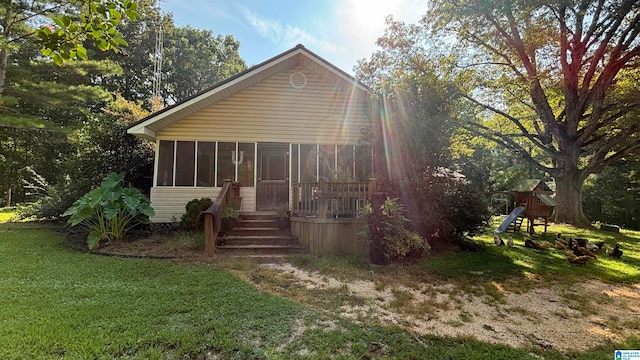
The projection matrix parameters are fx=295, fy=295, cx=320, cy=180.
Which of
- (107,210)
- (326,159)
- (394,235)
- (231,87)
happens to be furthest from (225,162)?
(394,235)

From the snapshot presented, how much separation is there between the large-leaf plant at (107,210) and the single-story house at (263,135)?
141 cm

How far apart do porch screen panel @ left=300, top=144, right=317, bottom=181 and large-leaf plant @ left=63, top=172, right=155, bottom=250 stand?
4476 mm

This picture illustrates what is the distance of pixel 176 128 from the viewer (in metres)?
9.16

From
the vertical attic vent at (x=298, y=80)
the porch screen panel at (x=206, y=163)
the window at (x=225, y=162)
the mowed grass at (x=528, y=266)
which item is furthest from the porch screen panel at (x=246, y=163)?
the mowed grass at (x=528, y=266)

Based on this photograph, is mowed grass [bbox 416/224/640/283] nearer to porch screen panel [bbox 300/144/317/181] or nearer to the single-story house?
the single-story house

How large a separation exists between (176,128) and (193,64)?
763 inches

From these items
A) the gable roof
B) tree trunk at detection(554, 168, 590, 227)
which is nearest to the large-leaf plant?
the gable roof

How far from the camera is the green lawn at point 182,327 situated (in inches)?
110

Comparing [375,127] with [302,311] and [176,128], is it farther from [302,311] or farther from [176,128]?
[176,128]

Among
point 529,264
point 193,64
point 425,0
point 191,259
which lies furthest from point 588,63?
point 193,64

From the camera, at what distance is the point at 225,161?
9.38 meters

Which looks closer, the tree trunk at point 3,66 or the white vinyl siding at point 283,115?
the white vinyl siding at point 283,115

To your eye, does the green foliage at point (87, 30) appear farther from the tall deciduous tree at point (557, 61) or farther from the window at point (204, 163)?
the tall deciduous tree at point (557, 61)

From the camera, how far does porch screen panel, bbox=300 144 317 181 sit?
9641mm
